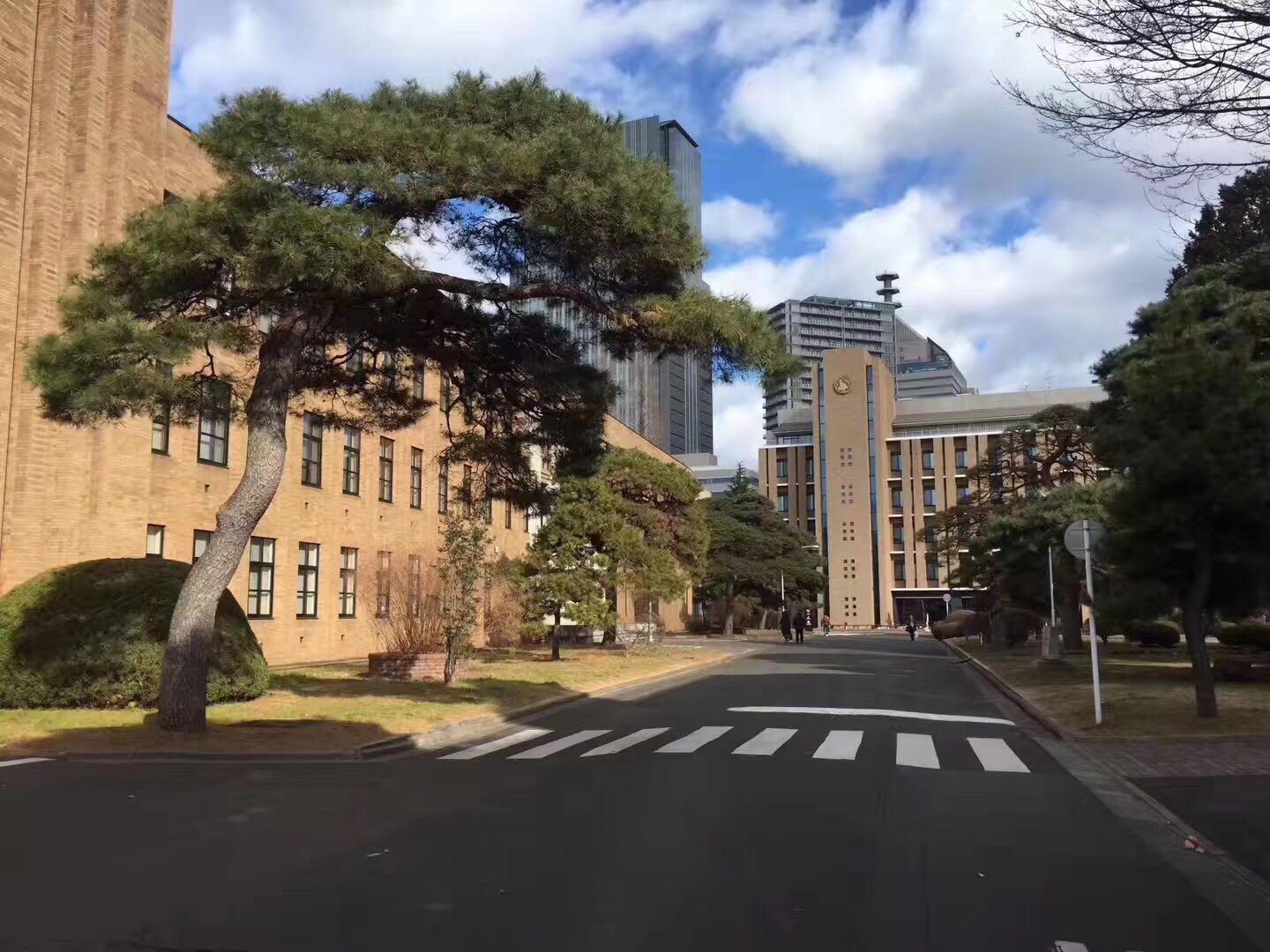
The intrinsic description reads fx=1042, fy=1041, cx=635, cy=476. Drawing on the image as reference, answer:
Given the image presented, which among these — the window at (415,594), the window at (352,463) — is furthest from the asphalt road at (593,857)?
the window at (352,463)

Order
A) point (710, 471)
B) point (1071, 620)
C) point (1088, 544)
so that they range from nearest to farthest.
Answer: point (1088, 544)
point (1071, 620)
point (710, 471)

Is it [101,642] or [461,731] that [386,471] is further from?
[461,731]

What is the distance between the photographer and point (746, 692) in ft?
70.5

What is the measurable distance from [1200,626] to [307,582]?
2327cm

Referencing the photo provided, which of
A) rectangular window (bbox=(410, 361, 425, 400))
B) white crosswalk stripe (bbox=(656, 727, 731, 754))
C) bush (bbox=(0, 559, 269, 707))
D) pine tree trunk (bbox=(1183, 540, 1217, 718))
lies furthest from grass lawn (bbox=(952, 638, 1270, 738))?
bush (bbox=(0, 559, 269, 707))

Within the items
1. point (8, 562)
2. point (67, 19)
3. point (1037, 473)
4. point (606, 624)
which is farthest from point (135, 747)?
point (1037, 473)

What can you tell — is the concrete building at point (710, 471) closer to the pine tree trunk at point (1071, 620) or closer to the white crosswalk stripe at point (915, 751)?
the pine tree trunk at point (1071, 620)

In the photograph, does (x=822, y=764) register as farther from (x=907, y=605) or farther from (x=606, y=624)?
(x=907, y=605)

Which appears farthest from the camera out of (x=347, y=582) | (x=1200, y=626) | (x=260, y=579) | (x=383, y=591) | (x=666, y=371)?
(x=347, y=582)

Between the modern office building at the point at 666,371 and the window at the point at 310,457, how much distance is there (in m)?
9.01

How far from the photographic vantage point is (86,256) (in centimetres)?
2227

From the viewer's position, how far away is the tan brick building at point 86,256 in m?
21.7

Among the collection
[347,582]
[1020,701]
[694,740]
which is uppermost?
[347,582]

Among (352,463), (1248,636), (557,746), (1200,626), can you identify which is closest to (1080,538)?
(1200,626)
